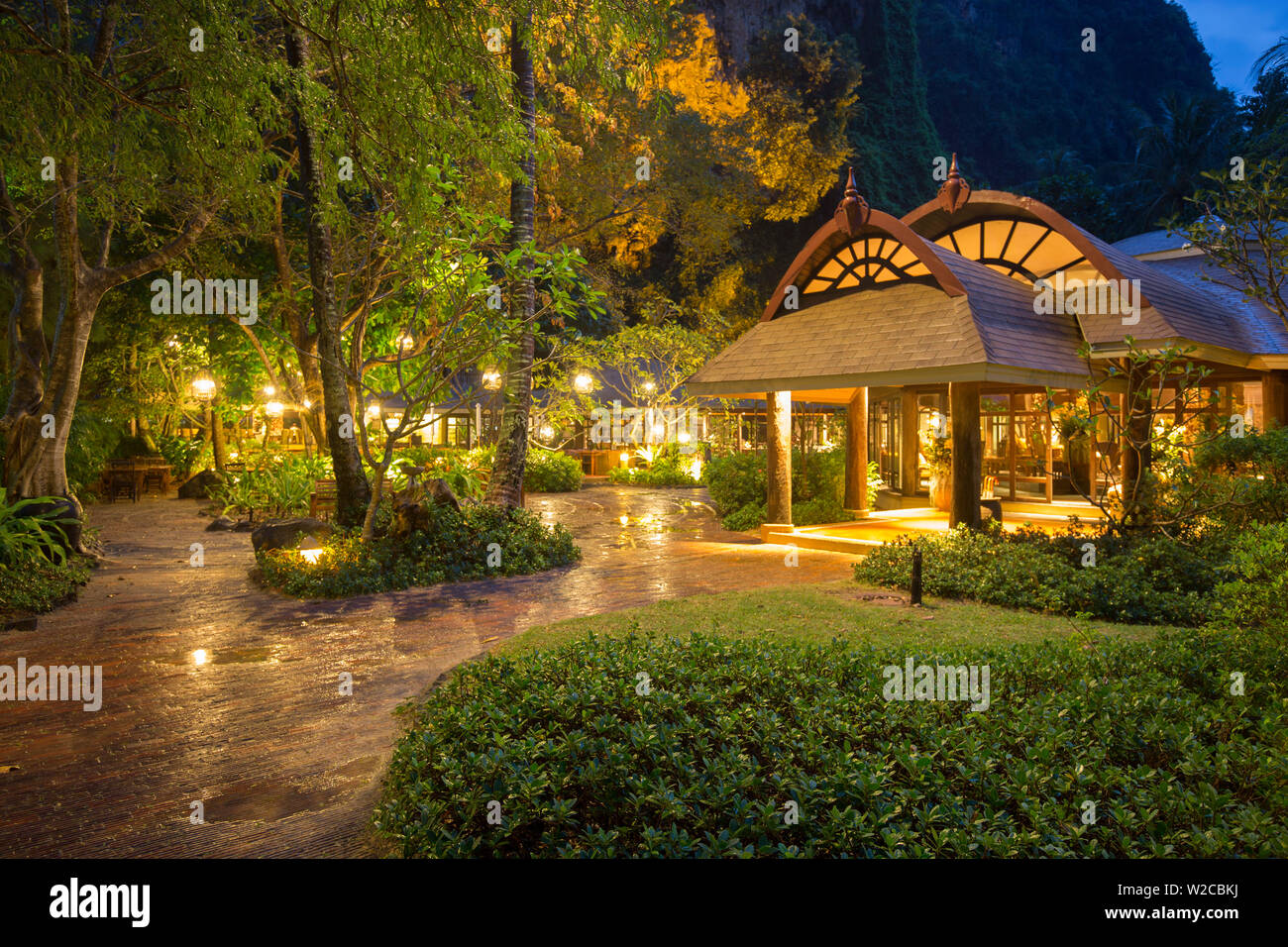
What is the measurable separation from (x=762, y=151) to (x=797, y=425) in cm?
1627

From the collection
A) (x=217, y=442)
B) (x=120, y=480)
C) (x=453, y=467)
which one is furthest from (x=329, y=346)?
(x=217, y=442)

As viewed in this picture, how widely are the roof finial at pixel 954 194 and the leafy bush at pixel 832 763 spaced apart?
11.8 m

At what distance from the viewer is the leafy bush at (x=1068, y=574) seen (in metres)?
8.04

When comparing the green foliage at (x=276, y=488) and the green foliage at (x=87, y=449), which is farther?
the green foliage at (x=87, y=449)

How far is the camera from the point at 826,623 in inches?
303

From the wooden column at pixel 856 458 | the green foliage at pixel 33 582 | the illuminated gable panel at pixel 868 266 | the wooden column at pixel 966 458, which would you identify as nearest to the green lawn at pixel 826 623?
the wooden column at pixel 966 458

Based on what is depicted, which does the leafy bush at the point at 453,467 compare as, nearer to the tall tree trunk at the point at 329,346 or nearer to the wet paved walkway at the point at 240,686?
the tall tree trunk at the point at 329,346

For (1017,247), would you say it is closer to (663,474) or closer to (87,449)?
(663,474)

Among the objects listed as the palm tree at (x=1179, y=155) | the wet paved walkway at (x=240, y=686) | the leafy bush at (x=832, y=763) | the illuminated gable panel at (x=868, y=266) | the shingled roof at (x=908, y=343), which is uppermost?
the palm tree at (x=1179, y=155)

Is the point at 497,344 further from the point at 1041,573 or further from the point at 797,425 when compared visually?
the point at 797,425

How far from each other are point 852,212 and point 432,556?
9365mm

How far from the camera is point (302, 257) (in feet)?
63.1
